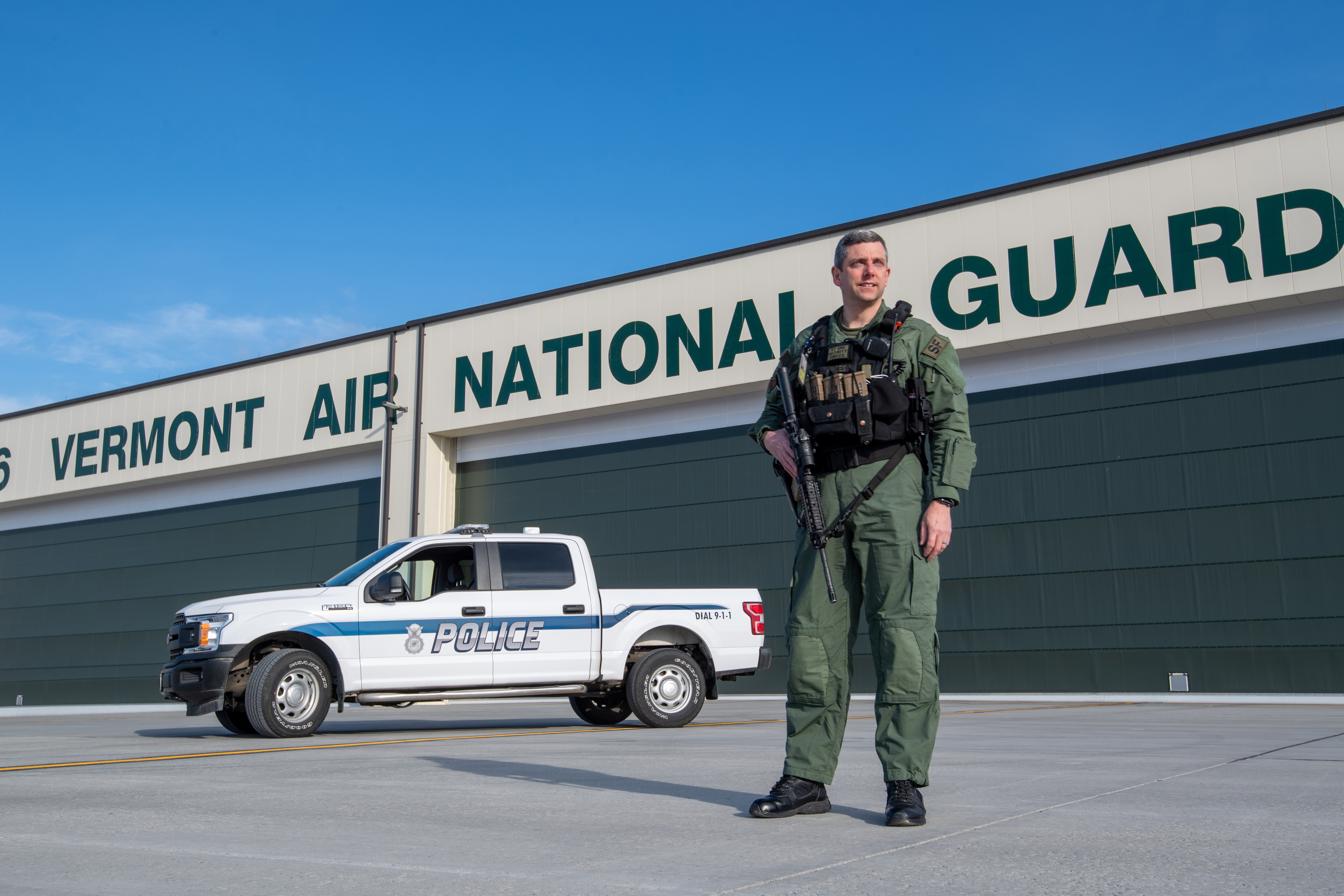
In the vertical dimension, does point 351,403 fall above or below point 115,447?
above

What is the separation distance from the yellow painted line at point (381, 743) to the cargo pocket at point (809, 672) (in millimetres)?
4860

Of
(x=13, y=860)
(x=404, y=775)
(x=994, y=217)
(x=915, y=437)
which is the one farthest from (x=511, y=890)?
(x=994, y=217)

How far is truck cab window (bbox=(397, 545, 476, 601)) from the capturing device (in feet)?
37.0

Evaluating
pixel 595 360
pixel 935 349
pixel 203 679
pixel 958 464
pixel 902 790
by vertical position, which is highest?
pixel 595 360

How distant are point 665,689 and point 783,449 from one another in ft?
23.2

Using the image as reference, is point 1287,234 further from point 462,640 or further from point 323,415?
point 323,415

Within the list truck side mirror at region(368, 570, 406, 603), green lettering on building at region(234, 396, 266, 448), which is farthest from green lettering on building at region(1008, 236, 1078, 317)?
green lettering on building at region(234, 396, 266, 448)

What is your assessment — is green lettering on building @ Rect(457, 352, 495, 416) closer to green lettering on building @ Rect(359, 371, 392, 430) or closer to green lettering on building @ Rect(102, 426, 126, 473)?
green lettering on building @ Rect(359, 371, 392, 430)

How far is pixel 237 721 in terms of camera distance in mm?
10703

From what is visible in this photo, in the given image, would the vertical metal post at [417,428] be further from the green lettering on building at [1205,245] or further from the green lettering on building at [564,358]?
the green lettering on building at [1205,245]

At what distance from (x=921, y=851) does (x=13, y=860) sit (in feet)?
9.11

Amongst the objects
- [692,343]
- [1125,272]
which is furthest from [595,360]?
[1125,272]

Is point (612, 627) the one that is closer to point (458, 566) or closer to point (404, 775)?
point (458, 566)

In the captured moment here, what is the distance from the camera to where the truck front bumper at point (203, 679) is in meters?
10.3
